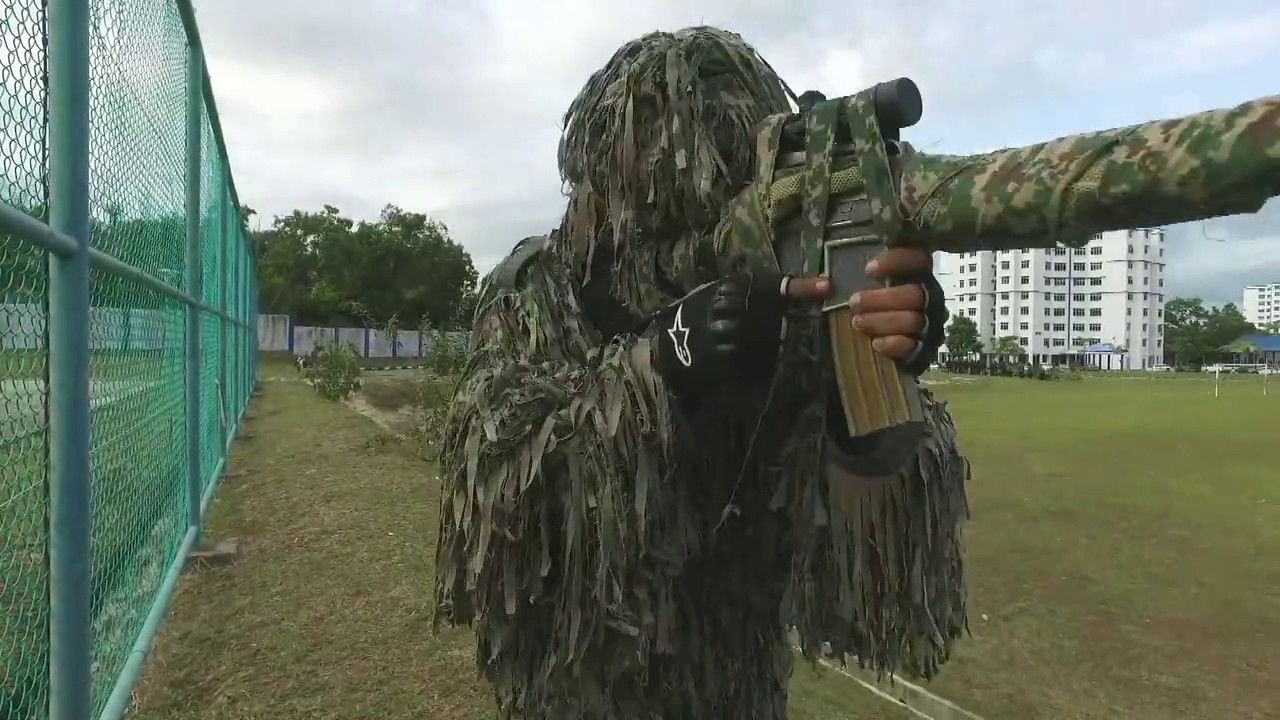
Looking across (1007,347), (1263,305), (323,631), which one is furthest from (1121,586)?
(1263,305)

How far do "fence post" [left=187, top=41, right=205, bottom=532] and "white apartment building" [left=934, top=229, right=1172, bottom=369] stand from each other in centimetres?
4454

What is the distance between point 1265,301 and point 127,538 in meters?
119

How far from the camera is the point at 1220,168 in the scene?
98 cm

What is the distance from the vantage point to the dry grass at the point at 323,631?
3.08 m

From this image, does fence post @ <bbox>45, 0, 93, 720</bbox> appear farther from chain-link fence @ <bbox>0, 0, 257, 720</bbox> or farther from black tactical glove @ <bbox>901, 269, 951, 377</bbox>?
black tactical glove @ <bbox>901, 269, 951, 377</bbox>

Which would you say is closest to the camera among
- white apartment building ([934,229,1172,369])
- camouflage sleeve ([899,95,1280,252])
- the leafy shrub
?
camouflage sleeve ([899,95,1280,252])

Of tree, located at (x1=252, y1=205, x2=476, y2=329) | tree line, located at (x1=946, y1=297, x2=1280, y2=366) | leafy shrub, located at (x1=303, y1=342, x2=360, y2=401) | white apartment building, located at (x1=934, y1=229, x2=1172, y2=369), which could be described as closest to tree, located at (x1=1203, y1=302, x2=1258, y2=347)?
tree line, located at (x1=946, y1=297, x2=1280, y2=366)

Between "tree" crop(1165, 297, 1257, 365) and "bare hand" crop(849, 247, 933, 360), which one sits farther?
"tree" crop(1165, 297, 1257, 365)

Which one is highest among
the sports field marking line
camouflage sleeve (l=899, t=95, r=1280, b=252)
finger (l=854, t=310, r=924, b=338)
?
camouflage sleeve (l=899, t=95, r=1280, b=252)

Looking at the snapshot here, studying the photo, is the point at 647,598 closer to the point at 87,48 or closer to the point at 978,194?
the point at 978,194

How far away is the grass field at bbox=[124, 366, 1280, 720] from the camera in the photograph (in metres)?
3.28

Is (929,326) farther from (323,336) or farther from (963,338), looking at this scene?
(963,338)

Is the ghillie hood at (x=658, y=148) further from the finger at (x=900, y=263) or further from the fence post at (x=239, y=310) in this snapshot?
the fence post at (x=239, y=310)

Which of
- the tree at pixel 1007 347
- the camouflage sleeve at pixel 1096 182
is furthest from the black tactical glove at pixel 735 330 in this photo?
the tree at pixel 1007 347
